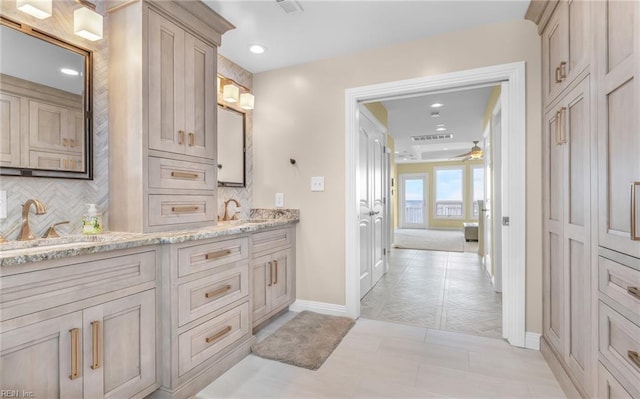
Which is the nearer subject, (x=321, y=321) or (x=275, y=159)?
(x=321, y=321)

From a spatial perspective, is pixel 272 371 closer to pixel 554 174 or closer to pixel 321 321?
pixel 321 321

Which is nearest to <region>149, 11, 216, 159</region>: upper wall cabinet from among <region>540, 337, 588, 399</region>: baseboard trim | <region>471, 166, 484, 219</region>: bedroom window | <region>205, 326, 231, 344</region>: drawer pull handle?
<region>205, 326, 231, 344</region>: drawer pull handle

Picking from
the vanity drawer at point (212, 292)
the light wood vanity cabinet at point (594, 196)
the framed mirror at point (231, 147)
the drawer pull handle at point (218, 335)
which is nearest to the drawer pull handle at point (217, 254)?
the vanity drawer at point (212, 292)

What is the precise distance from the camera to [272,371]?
199 centimetres

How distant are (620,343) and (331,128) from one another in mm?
2359

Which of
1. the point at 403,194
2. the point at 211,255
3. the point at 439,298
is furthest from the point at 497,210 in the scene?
the point at 403,194

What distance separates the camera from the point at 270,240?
2682 millimetres

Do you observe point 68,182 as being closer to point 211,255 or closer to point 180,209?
point 180,209

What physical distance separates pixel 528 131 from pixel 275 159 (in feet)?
7.12

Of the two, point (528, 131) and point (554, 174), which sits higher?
point (528, 131)

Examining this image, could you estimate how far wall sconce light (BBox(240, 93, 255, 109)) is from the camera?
2.91 meters

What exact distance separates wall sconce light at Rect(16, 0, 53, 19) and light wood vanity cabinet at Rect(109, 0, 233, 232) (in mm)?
377

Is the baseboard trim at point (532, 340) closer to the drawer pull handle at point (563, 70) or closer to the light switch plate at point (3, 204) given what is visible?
Result: the drawer pull handle at point (563, 70)

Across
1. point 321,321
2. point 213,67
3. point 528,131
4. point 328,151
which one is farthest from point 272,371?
point 528,131
